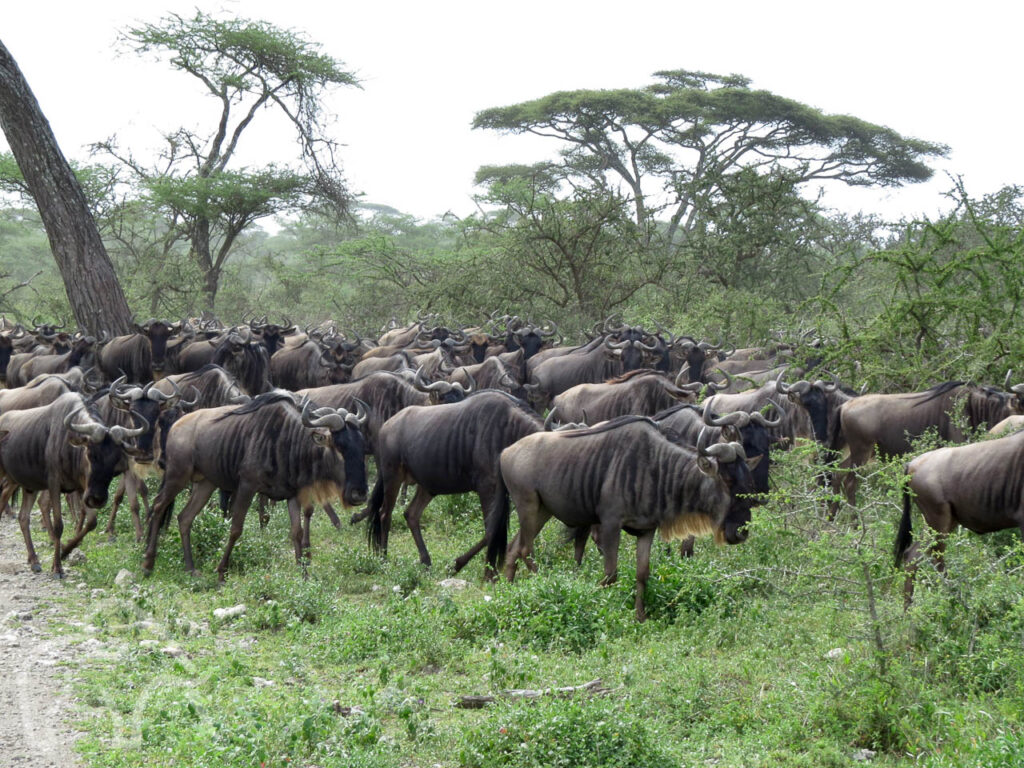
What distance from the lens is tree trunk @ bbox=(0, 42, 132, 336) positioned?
1388 centimetres

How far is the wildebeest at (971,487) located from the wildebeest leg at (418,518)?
3.27 metres

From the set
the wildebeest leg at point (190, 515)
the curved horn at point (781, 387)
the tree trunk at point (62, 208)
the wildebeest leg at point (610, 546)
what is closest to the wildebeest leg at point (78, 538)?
the wildebeest leg at point (190, 515)

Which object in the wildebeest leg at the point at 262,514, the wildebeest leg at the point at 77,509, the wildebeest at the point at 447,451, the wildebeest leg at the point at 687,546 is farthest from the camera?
the wildebeest leg at the point at 262,514

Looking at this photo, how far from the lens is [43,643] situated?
5.64 metres

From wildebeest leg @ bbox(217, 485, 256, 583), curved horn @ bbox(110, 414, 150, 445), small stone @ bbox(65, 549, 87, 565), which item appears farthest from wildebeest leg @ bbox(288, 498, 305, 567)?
small stone @ bbox(65, 549, 87, 565)

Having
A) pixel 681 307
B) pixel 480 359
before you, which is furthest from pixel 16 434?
pixel 681 307

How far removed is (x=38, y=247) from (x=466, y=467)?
36.6 metres

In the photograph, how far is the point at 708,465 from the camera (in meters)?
6.03

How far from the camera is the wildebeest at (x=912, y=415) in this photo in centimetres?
788

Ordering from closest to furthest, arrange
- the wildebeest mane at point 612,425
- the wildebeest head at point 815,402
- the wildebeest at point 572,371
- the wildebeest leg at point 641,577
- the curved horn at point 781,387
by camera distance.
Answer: the wildebeest leg at point 641,577, the wildebeest mane at point 612,425, the curved horn at point 781,387, the wildebeest head at point 815,402, the wildebeest at point 572,371

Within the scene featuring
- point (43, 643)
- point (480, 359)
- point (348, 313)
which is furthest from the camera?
point (348, 313)

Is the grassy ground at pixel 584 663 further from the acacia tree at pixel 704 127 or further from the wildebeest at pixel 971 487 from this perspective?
the acacia tree at pixel 704 127

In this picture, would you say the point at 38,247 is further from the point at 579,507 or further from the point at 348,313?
the point at 579,507

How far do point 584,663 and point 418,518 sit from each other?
9.21 feet
